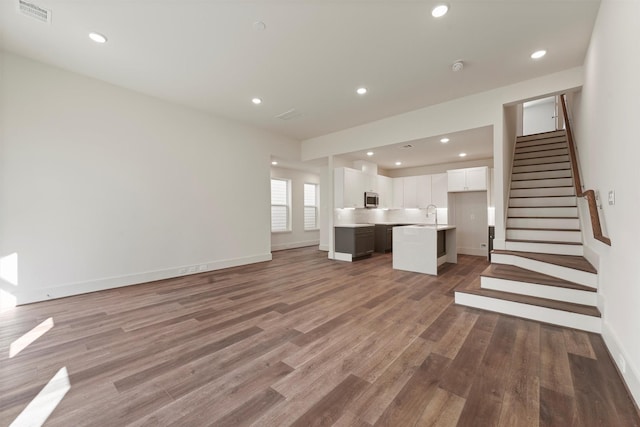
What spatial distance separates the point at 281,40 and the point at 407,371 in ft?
11.9

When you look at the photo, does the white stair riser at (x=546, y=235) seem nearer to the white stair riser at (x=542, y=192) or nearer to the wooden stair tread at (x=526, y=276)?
the wooden stair tread at (x=526, y=276)

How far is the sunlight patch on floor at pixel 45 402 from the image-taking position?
1.46 meters

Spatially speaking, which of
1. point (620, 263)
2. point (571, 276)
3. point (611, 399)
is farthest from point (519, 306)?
point (611, 399)

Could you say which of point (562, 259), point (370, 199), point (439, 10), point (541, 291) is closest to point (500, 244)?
point (562, 259)

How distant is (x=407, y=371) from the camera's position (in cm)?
191

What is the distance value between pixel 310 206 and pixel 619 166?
312 inches

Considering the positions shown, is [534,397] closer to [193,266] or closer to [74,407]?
[74,407]

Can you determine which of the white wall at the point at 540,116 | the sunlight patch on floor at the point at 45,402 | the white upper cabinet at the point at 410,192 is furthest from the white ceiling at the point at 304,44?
the white wall at the point at 540,116

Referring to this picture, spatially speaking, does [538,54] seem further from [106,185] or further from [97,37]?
[106,185]

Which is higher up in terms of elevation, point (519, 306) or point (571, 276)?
point (571, 276)

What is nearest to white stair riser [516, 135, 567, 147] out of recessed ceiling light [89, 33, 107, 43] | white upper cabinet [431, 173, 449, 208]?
white upper cabinet [431, 173, 449, 208]

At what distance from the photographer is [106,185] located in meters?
4.02

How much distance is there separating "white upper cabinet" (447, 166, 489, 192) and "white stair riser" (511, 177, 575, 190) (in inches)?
57.4

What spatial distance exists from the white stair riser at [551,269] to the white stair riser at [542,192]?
1.77m
